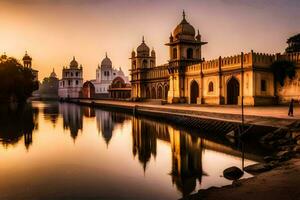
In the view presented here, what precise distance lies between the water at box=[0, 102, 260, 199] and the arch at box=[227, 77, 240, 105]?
48.2 ft

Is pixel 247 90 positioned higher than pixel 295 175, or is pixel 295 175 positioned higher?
pixel 247 90

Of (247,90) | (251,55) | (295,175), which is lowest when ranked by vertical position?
(295,175)

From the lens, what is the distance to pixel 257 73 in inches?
1395

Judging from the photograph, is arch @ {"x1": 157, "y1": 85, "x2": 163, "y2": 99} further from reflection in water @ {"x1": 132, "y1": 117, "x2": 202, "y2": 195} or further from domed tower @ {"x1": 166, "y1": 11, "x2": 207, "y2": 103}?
reflection in water @ {"x1": 132, "y1": 117, "x2": 202, "y2": 195}

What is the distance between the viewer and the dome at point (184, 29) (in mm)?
47688

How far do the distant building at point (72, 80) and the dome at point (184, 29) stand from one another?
96246mm

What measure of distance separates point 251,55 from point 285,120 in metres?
16.9

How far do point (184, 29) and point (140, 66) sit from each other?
21152mm

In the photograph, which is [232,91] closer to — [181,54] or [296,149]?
[181,54]

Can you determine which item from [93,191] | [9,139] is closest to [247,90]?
[9,139]

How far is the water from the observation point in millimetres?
12109

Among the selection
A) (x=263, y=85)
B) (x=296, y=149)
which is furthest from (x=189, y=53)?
(x=296, y=149)

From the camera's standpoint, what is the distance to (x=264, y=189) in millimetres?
10117

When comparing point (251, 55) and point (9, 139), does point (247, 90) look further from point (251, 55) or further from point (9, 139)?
point (9, 139)
